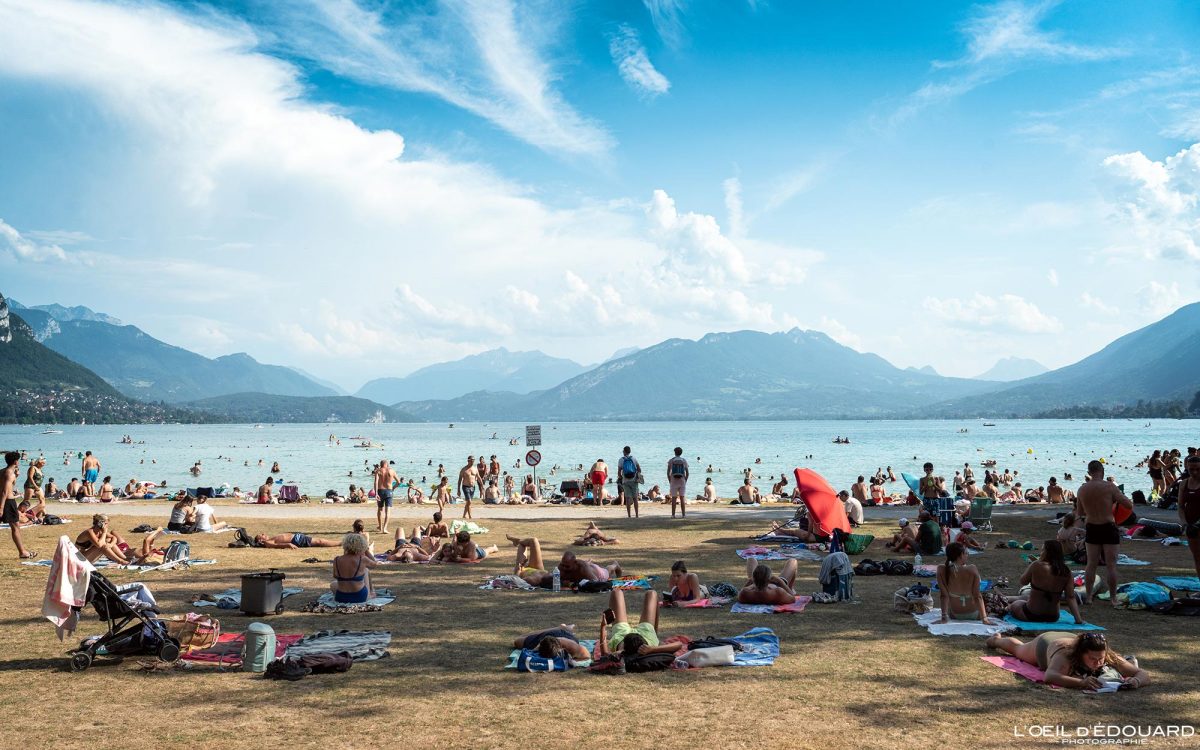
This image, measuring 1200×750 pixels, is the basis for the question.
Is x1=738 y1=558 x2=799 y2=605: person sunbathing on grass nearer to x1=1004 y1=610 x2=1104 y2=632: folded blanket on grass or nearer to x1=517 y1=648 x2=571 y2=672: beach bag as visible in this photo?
x1=1004 y1=610 x2=1104 y2=632: folded blanket on grass

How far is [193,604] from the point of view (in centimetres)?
1096

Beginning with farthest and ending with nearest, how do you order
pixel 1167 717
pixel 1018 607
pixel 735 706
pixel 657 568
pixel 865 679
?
pixel 657 568 → pixel 1018 607 → pixel 865 679 → pixel 735 706 → pixel 1167 717

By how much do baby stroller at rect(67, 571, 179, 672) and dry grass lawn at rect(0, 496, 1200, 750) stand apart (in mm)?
190

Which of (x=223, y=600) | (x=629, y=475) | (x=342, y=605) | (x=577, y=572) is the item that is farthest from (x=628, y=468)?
(x=223, y=600)

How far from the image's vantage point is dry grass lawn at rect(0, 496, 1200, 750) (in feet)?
19.8

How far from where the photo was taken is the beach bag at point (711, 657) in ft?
25.9

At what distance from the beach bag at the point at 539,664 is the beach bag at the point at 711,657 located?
3.92 ft

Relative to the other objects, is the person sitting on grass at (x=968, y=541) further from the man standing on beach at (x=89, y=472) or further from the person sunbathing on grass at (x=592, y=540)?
the man standing on beach at (x=89, y=472)

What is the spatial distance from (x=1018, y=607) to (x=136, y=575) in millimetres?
13070

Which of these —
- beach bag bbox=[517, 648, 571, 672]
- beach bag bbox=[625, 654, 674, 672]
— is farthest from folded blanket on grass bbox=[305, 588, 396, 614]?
beach bag bbox=[625, 654, 674, 672]

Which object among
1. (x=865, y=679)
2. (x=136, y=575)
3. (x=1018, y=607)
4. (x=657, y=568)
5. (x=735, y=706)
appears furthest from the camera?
(x=657, y=568)

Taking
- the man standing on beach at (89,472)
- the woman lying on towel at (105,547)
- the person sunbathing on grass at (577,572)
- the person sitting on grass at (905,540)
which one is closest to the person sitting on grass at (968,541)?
the person sitting on grass at (905,540)

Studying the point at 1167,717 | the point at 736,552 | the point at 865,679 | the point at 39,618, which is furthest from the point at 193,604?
the point at 1167,717

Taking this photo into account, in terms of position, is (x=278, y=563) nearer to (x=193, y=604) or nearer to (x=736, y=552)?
(x=193, y=604)
